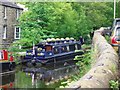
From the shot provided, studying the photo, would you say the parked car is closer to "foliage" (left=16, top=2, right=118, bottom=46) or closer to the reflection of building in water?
the reflection of building in water

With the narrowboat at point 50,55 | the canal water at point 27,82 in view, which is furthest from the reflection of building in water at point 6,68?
the narrowboat at point 50,55

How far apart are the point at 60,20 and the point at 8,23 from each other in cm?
588

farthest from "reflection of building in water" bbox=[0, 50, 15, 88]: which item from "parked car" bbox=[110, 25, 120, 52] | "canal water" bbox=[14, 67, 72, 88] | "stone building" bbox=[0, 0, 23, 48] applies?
"stone building" bbox=[0, 0, 23, 48]

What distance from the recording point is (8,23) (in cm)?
3828

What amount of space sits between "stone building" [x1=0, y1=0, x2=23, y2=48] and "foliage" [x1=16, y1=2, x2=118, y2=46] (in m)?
2.13

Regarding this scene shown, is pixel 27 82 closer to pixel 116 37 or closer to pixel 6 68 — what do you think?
pixel 6 68

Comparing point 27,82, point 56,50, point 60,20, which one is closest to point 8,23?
point 60,20

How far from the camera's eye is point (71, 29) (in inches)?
1626

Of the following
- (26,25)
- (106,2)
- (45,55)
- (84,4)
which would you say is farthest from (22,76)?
(106,2)

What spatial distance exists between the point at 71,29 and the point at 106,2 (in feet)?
47.9

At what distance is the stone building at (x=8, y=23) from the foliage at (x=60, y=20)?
2.13 m

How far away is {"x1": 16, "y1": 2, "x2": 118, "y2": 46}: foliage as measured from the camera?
34406mm

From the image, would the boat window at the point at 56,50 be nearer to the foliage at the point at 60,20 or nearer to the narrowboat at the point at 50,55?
the narrowboat at the point at 50,55

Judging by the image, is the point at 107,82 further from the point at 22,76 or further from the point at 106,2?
the point at 106,2
